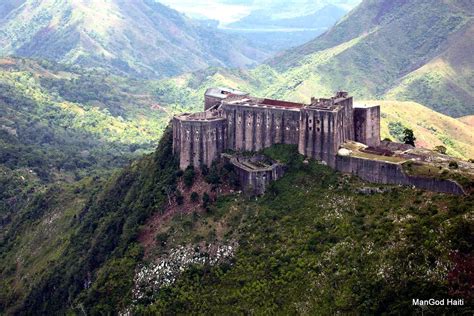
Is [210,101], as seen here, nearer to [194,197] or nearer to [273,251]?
[194,197]

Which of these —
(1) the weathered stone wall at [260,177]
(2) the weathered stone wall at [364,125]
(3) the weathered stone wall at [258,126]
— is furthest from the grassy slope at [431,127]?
(1) the weathered stone wall at [260,177]

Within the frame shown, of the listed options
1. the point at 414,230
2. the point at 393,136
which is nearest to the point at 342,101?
the point at 414,230

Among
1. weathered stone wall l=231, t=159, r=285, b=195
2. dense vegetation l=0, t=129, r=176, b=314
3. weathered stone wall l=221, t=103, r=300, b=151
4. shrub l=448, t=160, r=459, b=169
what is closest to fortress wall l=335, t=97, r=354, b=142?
weathered stone wall l=221, t=103, r=300, b=151

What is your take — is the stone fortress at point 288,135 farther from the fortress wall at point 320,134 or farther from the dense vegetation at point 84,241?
the dense vegetation at point 84,241

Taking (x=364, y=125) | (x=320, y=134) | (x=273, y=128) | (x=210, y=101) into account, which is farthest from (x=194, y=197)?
(x=364, y=125)

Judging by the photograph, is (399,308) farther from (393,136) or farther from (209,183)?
(393,136)
